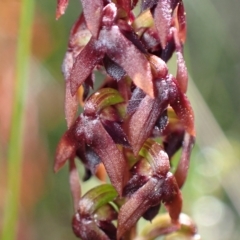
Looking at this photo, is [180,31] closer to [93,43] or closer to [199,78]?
[93,43]

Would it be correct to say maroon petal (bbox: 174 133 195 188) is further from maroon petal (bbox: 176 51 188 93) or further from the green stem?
the green stem

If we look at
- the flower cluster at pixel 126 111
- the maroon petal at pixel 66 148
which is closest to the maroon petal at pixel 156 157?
the flower cluster at pixel 126 111

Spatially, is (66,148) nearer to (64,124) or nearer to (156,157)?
(156,157)

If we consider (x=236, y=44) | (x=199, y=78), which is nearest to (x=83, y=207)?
(x=199, y=78)

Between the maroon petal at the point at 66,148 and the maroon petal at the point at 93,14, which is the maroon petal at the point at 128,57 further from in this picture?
the maroon petal at the point at 66,148

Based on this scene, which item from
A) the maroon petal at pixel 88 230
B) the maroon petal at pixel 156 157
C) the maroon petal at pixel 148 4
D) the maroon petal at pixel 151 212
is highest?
the maroon petal at pixel 148 4

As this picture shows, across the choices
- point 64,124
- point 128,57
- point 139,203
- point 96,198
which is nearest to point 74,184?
point 96,198

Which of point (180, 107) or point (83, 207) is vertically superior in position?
point (180, 107)
